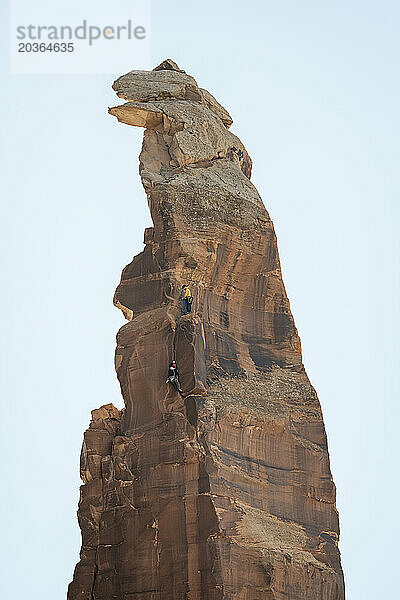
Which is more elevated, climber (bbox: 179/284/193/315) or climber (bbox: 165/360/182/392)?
climber (bbox: 179/284/193/315)

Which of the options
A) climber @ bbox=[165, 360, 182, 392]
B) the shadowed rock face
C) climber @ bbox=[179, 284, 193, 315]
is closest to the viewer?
the shadowed rock face

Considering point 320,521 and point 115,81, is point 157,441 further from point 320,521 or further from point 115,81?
point 115,81

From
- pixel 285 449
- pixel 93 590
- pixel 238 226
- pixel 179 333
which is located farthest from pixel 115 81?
pixel 93 590

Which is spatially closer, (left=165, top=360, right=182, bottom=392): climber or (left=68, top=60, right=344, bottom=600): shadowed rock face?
(left=68, top=60, right=344, bottom=600): shadowed rock face

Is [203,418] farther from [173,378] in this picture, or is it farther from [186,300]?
[186,300]

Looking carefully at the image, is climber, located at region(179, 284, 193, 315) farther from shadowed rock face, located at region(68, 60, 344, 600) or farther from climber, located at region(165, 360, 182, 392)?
climber, located at region(165, 360, 182, 392)

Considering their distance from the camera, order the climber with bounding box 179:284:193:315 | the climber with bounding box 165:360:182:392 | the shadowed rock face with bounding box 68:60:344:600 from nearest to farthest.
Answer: the shadowed rock face with bounding box 68:60:344:600 → the climber with bounding box 165:360:182:392 → the climber with bounding box 179:284:193:315

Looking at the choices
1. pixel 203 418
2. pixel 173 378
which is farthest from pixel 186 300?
pixel 203 418

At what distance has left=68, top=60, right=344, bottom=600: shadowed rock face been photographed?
4991 cm

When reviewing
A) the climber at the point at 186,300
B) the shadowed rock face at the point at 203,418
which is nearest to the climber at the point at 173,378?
the shadowed rock face at the point at 203,418

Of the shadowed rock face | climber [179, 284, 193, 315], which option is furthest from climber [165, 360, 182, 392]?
climber [179, 284, 193, 315]

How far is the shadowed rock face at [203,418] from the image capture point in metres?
49.9

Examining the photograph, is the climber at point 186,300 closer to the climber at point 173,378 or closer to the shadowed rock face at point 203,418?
the shadowed rock face at point 203,418

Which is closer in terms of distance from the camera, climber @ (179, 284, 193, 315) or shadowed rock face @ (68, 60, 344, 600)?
shadowed rock face @ (68, 60, 344, 600)
